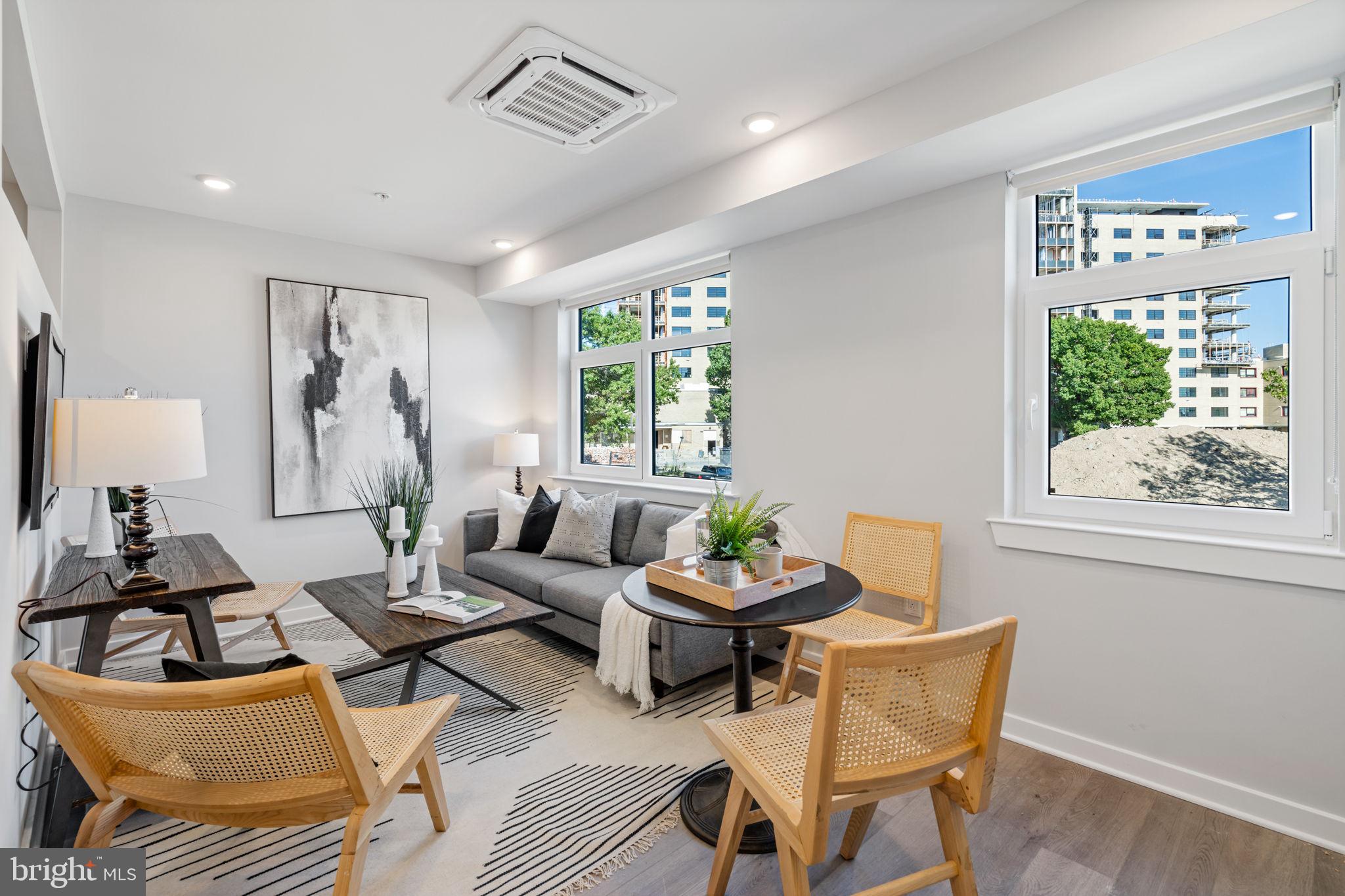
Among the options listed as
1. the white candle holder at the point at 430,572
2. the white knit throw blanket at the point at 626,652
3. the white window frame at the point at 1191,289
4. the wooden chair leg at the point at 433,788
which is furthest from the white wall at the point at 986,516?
the wooden chair leg at the point at 433,788

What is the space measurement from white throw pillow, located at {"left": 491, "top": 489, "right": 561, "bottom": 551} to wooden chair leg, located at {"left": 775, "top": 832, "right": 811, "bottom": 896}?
312 cm

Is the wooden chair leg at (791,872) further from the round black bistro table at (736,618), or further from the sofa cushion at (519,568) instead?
the sofa cushion at (519,568)

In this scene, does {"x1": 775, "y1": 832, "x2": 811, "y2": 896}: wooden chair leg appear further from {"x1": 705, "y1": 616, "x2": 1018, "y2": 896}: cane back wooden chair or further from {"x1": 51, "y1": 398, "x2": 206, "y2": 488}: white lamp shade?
{"x1": 51, "y1": 398, "x2": 206, "y2": 488}: white lamp shade

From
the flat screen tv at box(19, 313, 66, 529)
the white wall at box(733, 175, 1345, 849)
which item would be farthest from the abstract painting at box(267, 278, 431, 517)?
the white wall at box(733, 175, 1345, 849)

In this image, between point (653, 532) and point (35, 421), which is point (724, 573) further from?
point (35, 421)

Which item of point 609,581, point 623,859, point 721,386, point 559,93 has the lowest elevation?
point 623,859

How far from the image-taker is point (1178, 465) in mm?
2234

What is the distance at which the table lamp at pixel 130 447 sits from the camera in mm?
1843

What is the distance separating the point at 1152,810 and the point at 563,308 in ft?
14.6

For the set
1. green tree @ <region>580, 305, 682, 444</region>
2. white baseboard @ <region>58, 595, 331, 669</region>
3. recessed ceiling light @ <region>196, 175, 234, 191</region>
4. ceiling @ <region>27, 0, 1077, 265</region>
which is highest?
recessed ceiling light @ <region>196, 175, 234, 191</region>

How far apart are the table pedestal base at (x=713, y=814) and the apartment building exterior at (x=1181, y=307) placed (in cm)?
200

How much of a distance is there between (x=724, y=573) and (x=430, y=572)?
59.4 inches

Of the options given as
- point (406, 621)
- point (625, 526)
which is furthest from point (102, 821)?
point (625, 526)

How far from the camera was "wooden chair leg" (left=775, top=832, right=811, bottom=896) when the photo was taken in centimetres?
131
